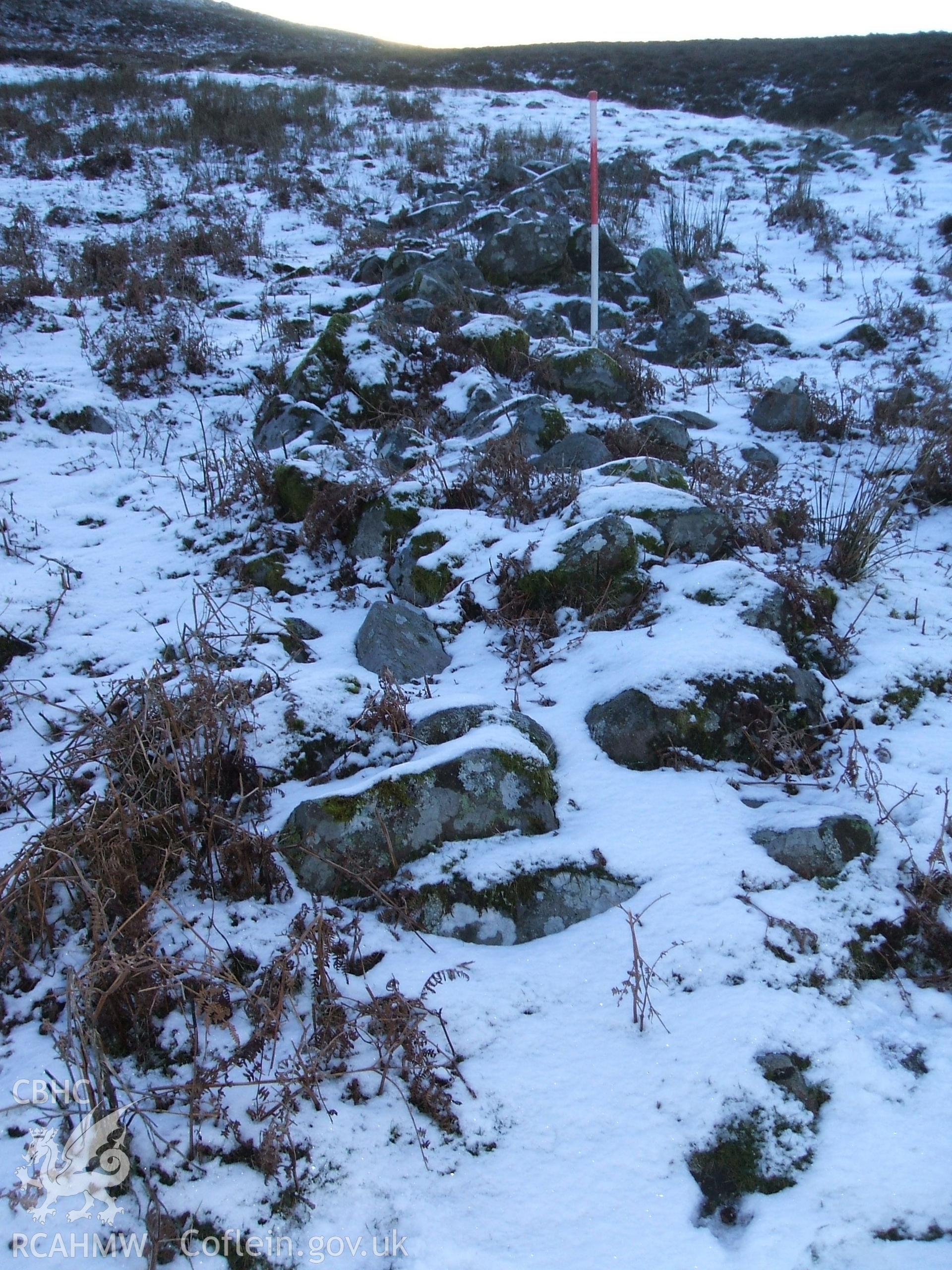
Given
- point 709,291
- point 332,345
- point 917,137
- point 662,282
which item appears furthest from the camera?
point 917,137

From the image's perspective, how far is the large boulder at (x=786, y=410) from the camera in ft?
18.3

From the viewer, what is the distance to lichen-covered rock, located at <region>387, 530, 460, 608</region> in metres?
4.06

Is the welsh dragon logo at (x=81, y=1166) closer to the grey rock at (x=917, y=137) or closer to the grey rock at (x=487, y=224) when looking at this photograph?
the grey rock at (x=487, y=224)

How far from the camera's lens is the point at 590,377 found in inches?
238

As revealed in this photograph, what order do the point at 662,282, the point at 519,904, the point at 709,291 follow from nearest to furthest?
the point at 519,904, the point at 662,282, the point at 709,291

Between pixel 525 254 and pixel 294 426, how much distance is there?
14.1 feet

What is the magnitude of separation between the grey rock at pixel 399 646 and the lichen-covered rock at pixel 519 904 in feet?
3.99

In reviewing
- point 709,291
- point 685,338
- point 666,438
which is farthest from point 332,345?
point 709,291

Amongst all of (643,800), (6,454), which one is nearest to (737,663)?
(643,800)

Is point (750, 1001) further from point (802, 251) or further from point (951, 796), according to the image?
point (802, 251)

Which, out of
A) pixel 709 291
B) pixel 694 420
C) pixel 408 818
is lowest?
pixel 408 818

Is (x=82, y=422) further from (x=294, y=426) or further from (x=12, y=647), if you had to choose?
(x=12, y=647)

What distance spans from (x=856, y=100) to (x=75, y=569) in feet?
68.6

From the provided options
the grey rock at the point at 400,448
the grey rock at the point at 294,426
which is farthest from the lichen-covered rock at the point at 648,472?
the grey rock at the point at 294,426
